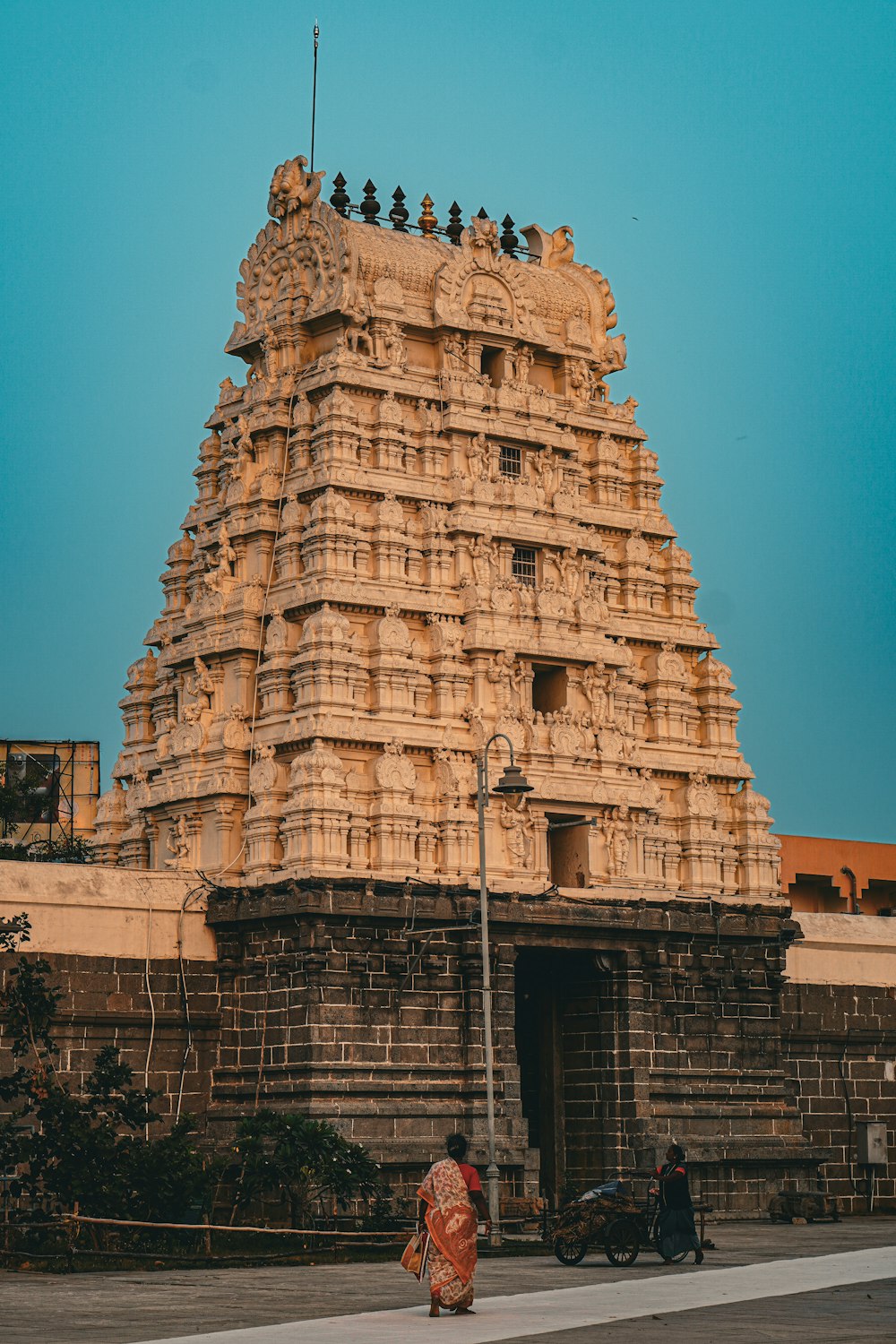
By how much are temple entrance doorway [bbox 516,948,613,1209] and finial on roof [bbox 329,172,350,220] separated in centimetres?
1851

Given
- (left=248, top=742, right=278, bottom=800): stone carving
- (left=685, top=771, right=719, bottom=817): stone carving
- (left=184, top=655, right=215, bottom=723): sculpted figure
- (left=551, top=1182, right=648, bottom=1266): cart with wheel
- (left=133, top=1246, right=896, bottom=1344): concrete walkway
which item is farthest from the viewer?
(left=685, top=771, right=719, bottom=817): stone carving

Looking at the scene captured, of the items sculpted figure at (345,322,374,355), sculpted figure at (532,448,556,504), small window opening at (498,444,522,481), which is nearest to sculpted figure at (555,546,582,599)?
sculpted figure at (532,448,556,504)

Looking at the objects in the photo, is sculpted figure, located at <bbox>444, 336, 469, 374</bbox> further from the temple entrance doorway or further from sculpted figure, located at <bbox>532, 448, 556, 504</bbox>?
the temple entrance doorway

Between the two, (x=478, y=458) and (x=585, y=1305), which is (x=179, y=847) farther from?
(x=585, y=1305)

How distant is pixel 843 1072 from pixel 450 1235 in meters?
29.4

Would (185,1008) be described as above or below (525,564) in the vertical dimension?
below

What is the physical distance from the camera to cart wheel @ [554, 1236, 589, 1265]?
1246 inches

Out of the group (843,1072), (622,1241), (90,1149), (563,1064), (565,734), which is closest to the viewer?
(622,1241)

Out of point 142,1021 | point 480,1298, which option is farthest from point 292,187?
point 480,1298

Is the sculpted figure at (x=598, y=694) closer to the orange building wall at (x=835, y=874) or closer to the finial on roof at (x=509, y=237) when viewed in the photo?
the finial on roof at (x=509, y=237)

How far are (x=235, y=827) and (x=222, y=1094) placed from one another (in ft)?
19.3

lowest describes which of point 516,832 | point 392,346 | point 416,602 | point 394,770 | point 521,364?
point 516,832

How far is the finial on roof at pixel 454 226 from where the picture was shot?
53.2 m

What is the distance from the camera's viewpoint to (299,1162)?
38.0m
